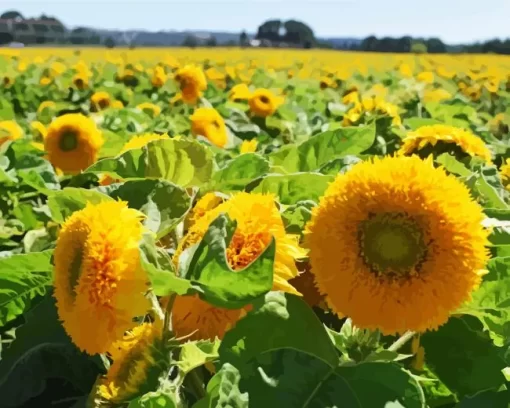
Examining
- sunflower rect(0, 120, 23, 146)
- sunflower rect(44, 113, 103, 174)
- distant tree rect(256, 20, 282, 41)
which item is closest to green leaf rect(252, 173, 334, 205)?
sunflower rect(44, 113, 103, 174)

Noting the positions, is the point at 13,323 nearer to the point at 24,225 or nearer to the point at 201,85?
the point at 24,225

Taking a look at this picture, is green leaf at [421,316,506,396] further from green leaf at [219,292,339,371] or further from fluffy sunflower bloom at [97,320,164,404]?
fluffy sunflower bloom at [97,320,164,404]

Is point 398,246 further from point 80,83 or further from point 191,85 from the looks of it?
point 80,83

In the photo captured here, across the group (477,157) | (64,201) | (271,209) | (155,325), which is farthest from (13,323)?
(477,157)

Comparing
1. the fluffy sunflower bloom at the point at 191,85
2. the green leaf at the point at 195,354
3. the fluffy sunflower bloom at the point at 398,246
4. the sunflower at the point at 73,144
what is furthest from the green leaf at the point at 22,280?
the fluffy sunflower bloom at the point at 191,85

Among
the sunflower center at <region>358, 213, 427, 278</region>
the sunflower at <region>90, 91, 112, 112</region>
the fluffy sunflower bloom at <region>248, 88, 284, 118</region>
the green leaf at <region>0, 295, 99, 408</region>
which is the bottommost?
the sunflower at <region>90, 91, 112, 112</region>

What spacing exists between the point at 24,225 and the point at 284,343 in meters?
1.53

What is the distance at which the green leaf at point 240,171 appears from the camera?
4.87 feet

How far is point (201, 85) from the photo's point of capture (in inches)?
223

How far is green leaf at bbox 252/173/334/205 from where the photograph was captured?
1.39 meters

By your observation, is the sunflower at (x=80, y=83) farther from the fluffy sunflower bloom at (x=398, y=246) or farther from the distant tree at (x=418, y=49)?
the distant tree at (x=418, y=49)

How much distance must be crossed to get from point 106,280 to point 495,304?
21.0 inches

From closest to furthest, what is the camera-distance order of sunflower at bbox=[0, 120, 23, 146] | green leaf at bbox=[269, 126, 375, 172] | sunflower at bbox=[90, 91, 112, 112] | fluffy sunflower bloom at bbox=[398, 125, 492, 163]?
green leaf at bbox=[269, 126, 375, 172], fluffy sunflower bloom at bbox=[398, 125, 492, 163], sunflower at bbox=[0, 120, 23, 146], sunflower at bbox=[90, 91, 112, 112]

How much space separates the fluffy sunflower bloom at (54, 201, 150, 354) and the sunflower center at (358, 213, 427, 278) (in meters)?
0.29
